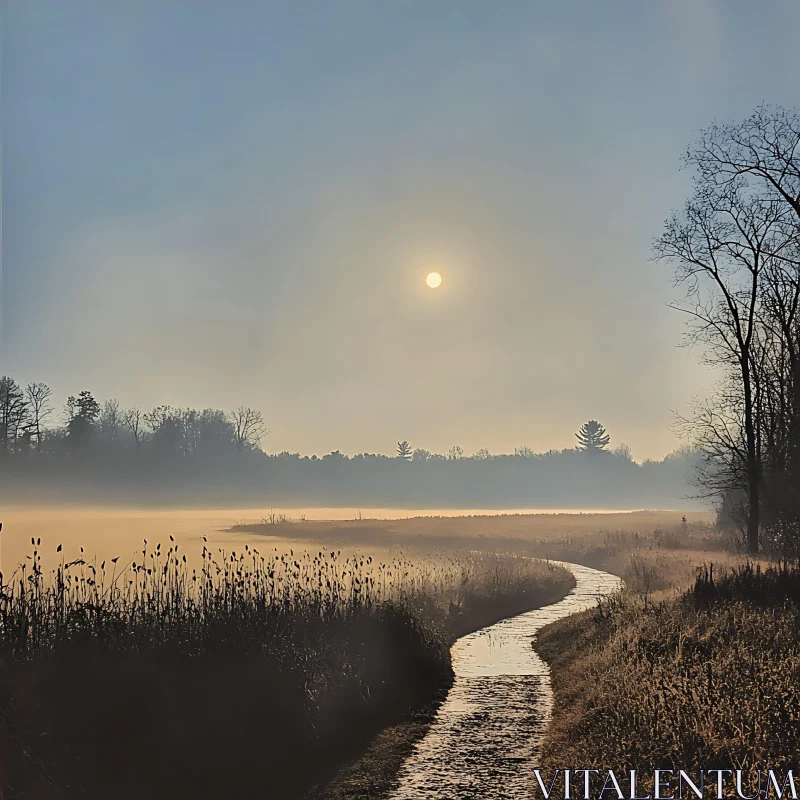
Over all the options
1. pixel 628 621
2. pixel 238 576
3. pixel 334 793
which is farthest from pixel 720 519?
pixel 334 793

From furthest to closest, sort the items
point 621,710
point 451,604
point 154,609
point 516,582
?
point 516,582
point 451,604
point 154,609
point 621,710

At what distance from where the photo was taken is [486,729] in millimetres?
12227

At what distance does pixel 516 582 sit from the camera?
29062 millimetres

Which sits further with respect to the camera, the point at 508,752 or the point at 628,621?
the point at 628,621

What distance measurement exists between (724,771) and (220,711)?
5912mm

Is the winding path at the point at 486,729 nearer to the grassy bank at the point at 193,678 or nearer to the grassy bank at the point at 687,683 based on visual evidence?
the grassy bank at the point at 687,683

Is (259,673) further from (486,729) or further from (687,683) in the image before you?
(687,683)

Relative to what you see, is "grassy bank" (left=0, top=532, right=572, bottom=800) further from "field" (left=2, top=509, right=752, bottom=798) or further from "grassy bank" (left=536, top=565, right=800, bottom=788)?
"grassy bank" (left=536, top=565, right=800, bottom=788)

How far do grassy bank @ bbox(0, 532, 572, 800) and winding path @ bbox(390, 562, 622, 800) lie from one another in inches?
32.6

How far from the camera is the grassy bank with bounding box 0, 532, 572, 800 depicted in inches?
322

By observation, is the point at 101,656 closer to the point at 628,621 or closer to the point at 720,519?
the point at 628,621

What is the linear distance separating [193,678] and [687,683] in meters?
6.63

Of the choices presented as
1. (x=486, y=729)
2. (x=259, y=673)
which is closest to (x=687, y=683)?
(x=486, y=729)

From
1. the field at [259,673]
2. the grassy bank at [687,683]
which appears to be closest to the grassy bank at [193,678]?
the field at [259,673]
